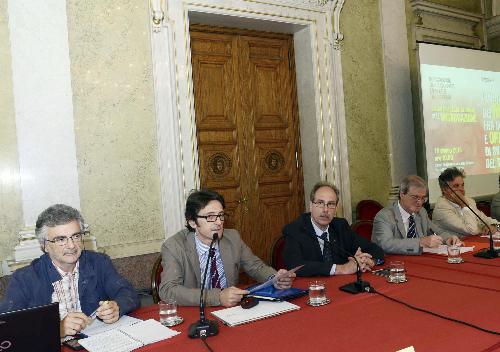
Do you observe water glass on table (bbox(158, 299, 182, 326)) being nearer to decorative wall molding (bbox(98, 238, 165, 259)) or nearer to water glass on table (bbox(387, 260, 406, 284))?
water glass on table (bbox(387, 260, 406, 284))

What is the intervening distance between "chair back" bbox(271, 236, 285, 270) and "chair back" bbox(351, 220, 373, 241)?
79 centimetres

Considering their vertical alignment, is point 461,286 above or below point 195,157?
A: below

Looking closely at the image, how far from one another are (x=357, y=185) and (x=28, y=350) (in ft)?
13.8

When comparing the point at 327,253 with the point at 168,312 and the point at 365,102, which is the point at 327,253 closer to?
the point at 168,312

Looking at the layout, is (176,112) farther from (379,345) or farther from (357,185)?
(379,345)

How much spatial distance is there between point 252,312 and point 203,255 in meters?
0.67

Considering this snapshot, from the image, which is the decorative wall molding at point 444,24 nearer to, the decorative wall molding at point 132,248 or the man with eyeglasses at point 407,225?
the man with eyeglasses at point 407,225

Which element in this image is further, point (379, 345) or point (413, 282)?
point (413, 282)

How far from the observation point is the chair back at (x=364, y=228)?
361 cm

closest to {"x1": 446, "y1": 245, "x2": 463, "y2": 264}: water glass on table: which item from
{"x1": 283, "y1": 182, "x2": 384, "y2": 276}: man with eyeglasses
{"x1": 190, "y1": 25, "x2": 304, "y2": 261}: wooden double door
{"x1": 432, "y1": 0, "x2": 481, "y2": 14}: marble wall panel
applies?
{"x1": 283, "y1": 182, "x2": 384, "y2": 276}: man with eyeglasses

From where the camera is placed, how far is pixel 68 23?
3.45 metres

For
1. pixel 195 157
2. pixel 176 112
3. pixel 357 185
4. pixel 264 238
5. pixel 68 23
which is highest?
pixel 68 23

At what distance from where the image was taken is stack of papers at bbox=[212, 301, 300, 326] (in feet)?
5.95

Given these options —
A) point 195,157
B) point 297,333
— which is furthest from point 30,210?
point 297,333
